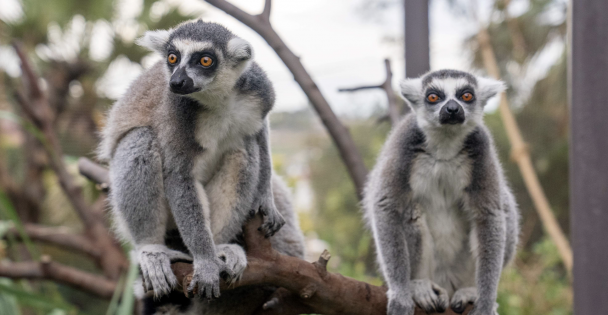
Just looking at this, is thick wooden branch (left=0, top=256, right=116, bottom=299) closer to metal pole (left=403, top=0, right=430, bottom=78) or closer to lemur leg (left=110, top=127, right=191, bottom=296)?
lemur leg (left=110, top=127, right=191, bottom=296)

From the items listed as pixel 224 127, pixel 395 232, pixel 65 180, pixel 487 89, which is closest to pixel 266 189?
pixel 224 127

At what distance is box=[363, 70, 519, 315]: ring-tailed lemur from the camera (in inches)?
96.7

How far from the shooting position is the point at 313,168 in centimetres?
746

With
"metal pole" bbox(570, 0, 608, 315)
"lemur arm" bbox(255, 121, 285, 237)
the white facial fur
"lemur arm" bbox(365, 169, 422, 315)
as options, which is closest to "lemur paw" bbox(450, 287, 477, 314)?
"lemur arm" bbox(365, 169, 422, 315)

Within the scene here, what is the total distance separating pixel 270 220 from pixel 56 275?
3.35m

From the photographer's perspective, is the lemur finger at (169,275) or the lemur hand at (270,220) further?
the lemur hand at (270,220)

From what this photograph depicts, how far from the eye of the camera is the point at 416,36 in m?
3.22

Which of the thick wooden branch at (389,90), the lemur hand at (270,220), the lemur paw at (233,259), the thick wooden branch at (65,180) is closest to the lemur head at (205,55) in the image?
the lemur hand at (270,220)

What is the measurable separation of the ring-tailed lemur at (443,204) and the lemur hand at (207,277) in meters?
0.85

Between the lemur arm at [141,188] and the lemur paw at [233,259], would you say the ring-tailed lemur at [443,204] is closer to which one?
the lemur paw at [233,259]

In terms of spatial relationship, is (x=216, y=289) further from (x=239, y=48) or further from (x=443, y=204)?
(x=443, y=204)

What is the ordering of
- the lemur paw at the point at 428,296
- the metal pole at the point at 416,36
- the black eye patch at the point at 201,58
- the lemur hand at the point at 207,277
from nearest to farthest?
the lemur hand at the point at 207,277 → the black eye patch at the point at 201,58 → the lemur paw at the point at 428,296 → the metal pole at the point at 416,36

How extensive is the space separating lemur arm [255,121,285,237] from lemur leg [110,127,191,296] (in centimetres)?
38

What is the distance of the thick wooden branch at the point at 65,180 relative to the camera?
4.63 meters
